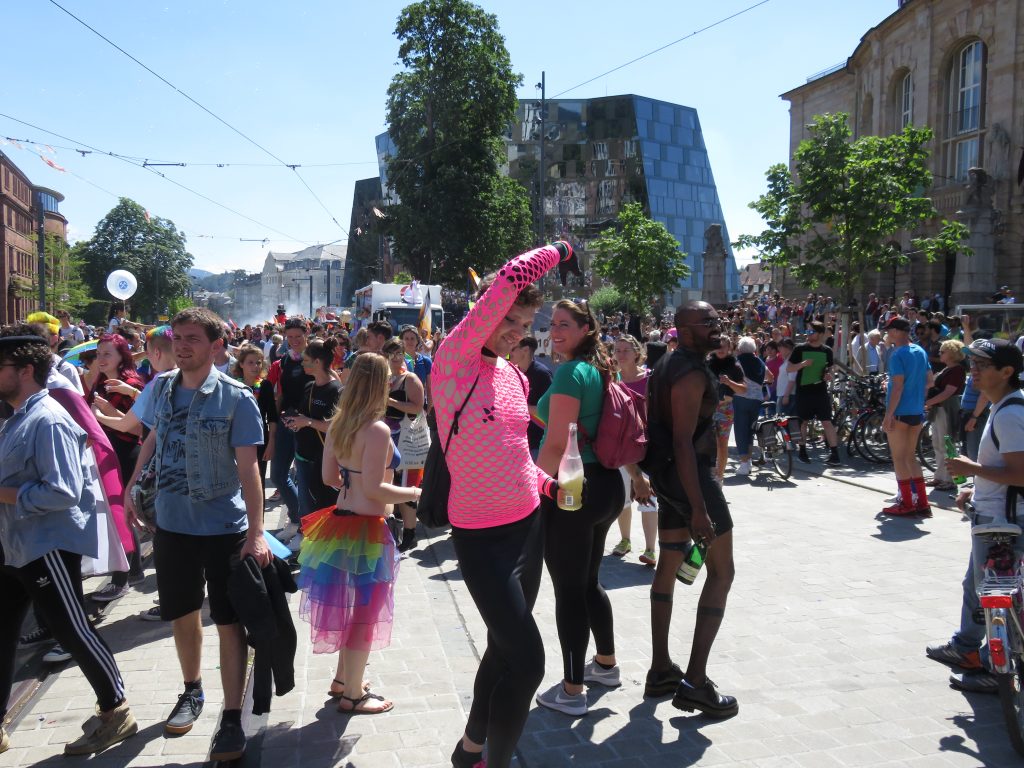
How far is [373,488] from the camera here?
13.2 ft

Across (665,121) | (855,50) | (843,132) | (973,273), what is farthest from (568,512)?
(665,121)

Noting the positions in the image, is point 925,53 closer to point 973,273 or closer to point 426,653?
point 973,273

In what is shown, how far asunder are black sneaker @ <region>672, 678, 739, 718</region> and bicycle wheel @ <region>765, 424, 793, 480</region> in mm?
7048

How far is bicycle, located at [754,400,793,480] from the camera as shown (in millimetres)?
10602

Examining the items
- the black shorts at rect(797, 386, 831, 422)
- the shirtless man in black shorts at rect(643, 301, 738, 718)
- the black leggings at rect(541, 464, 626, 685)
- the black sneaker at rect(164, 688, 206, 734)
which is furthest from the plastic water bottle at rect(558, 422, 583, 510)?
the black shorts at rect(797, 386, 831, 422)

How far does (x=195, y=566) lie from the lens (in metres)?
3.64

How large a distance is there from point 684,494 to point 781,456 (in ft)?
24.6

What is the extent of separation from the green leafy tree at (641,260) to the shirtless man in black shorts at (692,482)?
1360 inches

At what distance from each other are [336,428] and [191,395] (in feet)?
2.49

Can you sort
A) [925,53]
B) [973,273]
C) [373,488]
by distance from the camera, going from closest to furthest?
[373,488] → [973,273] → [925,53]

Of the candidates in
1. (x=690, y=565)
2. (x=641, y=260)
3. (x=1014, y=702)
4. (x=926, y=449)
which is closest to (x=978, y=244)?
(x=641, y=260)

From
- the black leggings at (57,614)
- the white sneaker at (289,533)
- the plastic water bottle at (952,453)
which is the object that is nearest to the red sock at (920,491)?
the plastic water bottle at (952,453)

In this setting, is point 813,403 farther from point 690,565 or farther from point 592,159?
point 592,159

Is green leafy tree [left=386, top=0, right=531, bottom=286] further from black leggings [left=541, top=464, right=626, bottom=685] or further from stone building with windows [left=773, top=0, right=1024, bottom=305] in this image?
black leggings [left=541, top=464, right=626, bottom=685]
